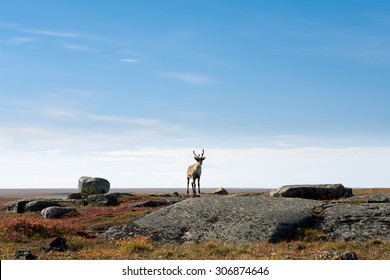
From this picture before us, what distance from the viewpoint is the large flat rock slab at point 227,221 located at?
27.2m

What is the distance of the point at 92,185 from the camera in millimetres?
74750

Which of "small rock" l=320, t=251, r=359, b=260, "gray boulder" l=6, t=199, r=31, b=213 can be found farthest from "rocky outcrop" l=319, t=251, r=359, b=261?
"gray boulder" l=6, t=199, r=31, b=213

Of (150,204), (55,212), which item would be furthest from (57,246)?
(150,204)

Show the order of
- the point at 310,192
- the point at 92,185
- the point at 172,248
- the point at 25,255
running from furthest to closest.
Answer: the point at 92,185 → the point at 310,192 → the point at 172,248 → the point at 25,255

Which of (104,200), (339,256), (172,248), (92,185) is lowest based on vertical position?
(172,248)

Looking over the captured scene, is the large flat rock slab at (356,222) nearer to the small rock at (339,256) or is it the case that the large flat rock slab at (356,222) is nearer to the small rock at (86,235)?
the small rock at (339,256)

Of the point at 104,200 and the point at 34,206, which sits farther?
the point at 104,200

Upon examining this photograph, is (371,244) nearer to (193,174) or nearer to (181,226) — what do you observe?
(181,226)

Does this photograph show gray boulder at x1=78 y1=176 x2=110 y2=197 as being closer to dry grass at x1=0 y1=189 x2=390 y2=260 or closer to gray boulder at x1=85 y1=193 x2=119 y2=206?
gray boulder at x1=85 y1=193 x2=119 y2=206

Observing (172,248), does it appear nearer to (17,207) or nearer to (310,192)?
(310,192)

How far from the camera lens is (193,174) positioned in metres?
59.6

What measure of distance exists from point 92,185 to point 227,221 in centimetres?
4937
